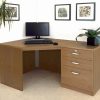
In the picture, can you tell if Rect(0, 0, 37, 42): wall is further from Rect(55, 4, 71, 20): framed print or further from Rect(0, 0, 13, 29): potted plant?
Rect(55, 4, 71, 20): framed print

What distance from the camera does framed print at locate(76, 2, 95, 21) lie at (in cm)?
353

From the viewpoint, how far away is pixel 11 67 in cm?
333

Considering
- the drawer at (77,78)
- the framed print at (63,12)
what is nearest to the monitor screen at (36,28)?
the framed print at (63,12)

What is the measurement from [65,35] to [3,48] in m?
1.34

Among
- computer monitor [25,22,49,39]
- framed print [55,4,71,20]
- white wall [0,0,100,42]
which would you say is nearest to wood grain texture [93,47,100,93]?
white wall [0,0,100,42]

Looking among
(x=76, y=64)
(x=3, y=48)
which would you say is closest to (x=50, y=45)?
(x=76, y=64)

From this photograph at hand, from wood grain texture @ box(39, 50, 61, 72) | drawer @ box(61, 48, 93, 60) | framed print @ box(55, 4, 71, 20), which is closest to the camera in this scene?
drawer @ box(61, 48, 93, 60)

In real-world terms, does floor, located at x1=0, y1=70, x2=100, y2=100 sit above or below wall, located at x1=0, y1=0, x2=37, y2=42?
below

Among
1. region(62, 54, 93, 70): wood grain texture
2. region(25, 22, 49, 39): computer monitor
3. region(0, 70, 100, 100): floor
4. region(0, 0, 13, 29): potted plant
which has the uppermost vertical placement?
region(0, 0, 13, 29): potted plant

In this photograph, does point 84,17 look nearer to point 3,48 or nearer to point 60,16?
point 60,16

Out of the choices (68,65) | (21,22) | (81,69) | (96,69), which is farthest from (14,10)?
(96,69)

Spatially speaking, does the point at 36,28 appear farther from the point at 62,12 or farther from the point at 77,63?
the point at 77,63

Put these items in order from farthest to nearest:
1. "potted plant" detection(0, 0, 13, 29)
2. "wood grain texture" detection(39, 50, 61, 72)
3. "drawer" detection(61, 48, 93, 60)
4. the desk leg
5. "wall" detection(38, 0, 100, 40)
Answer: "wood grain texture" detection(39, 50, 61, 72) < "wall" detection(38, 0, 100, 40) < "potted plant" detection(0, 0, 13, 29) < the desk leg < "drawer" detection(61, 48, 93, 60)

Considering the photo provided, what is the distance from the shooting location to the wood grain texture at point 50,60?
4176 millimetres
